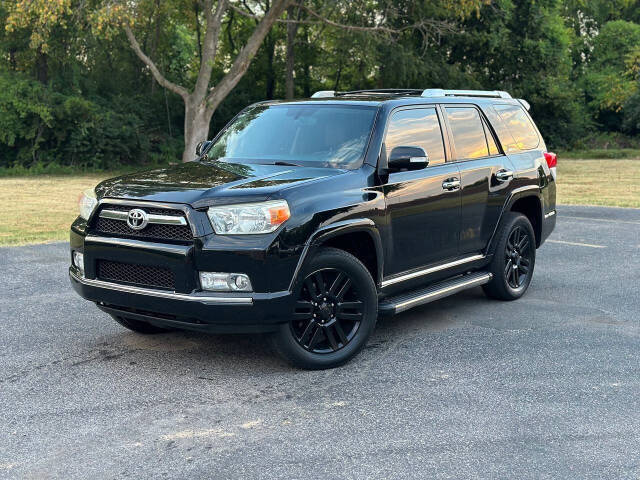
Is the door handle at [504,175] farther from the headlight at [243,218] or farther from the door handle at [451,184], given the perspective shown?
the headlight at [243,218]

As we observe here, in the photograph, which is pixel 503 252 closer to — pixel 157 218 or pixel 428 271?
pixel 428 271

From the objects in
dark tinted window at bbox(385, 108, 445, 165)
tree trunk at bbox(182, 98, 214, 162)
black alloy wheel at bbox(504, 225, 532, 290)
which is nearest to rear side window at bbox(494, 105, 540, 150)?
black alloy wheel at bbox(504, 225, 532, 290)

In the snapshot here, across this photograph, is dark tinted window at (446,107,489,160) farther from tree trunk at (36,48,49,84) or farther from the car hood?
tree trunk at (36,48,49,84)

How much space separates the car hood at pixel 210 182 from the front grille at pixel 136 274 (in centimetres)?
44

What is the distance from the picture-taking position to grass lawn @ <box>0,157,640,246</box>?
1350cm

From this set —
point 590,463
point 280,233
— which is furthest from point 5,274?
point 590,463

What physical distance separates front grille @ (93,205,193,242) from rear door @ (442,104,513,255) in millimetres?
2639

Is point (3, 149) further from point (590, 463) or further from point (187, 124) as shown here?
point (590, 463)

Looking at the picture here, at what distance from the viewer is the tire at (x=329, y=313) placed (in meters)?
5.18

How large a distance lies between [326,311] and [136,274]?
1.26 m

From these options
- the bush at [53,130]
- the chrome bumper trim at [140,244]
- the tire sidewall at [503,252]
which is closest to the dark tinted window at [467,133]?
the tire sidewall at [503,252]

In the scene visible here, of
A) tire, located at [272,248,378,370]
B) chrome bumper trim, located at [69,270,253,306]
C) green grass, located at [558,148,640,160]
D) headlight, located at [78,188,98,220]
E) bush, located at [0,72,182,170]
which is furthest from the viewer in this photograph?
green grass, located at [558,148,640,160]

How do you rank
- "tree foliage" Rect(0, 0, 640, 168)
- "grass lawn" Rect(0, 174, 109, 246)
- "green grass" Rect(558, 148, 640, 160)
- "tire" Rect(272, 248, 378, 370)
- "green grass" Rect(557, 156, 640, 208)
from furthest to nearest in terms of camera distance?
1. "green grass" Rect(558, 148, 640, 160)
2. "tree foliage" Rect(0, 0, 640, 168)
3. "green grass" Rect(557, 156, 640, 208)
4. "grass lawn" Rect(0, 174, 109, 246)
5. "tire" Rect(272, 248, 378, 370)

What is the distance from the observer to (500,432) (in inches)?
169
